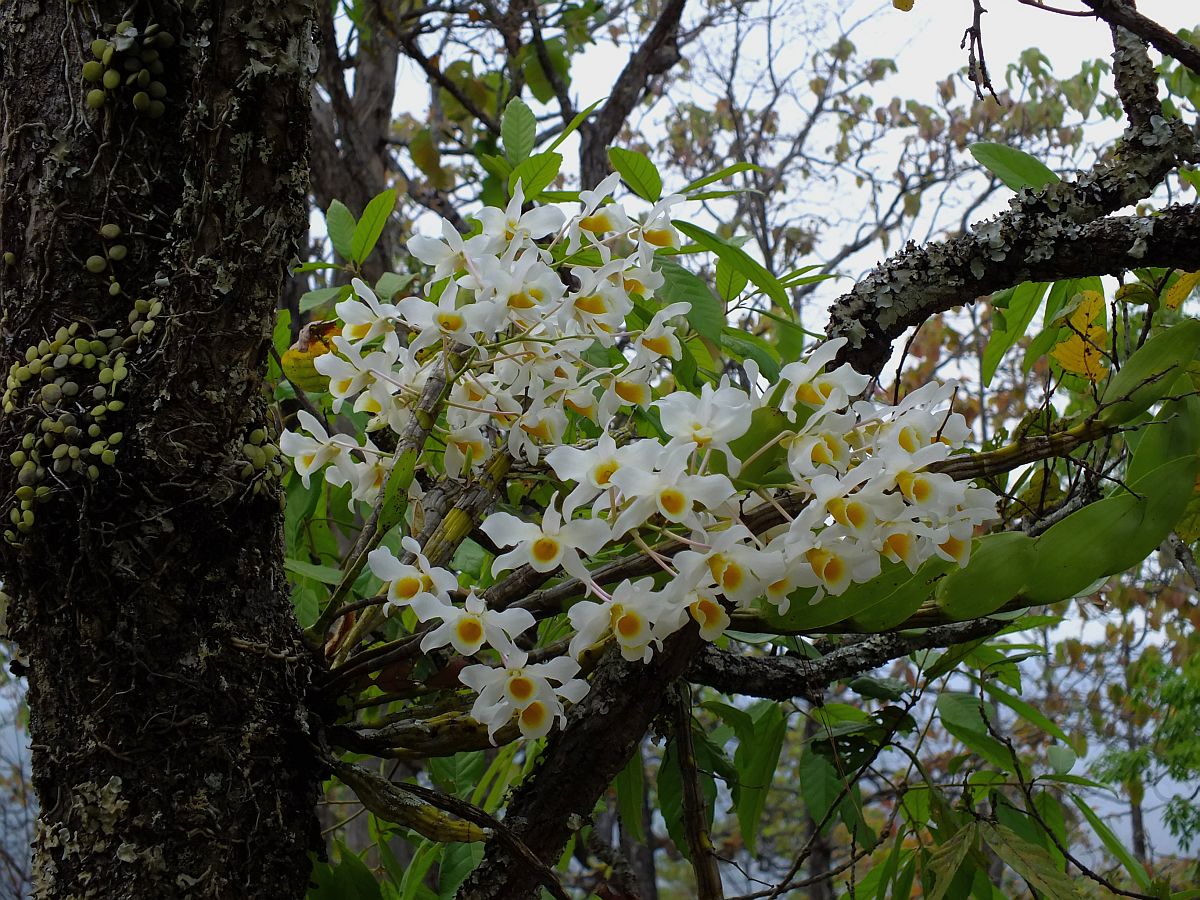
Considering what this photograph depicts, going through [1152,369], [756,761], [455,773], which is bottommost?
[455,773]

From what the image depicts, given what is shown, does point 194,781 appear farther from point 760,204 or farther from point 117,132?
point 760,204

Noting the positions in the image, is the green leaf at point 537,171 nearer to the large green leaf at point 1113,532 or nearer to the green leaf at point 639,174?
the green leaf at point 639,174

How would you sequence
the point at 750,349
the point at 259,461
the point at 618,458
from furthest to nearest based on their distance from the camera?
the point at 750,349
the point at 259,461
the point at 618,458

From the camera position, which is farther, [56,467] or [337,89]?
[337,89]

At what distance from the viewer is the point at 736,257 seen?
86cm

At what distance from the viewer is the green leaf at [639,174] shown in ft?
2.80

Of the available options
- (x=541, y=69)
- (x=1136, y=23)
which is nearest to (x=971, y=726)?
→ (x=1136, y=23)

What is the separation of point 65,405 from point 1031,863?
0.80 meters

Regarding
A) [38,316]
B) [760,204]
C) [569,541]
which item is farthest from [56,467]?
[760,204]

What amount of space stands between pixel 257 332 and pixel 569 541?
0.98ft

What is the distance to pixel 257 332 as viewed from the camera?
0.71 metres

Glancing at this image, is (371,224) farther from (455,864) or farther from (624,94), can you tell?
(624,94)

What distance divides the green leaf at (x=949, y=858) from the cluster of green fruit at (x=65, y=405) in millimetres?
698

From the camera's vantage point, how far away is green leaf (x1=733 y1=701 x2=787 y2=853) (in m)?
1.04
